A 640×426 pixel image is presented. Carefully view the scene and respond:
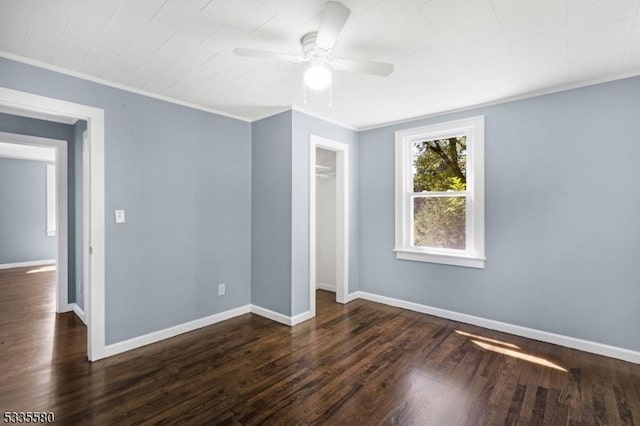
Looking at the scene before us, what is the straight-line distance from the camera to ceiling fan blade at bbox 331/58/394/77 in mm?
1959

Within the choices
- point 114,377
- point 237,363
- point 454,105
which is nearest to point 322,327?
point 237,363

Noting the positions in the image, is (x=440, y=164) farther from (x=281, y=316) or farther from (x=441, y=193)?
(x=281, y=316)

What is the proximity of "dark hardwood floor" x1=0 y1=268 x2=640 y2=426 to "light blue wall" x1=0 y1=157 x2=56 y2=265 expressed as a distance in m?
4.59

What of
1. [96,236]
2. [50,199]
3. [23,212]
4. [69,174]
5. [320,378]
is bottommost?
[320,378]

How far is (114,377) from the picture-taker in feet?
8.14

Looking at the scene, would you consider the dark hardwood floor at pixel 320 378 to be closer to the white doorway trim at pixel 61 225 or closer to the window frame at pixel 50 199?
the white doorway trim at pixel 61 225

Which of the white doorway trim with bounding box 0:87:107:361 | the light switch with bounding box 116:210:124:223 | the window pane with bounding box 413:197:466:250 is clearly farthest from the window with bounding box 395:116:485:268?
the white doorway trim with bounding box 0:87:107:361

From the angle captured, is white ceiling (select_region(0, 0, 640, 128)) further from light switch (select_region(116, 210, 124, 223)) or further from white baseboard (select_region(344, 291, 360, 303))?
white baseboard (select_region(344, 291, 360, 303))

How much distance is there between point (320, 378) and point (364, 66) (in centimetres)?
235

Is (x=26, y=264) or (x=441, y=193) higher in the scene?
(x=441, y=193)

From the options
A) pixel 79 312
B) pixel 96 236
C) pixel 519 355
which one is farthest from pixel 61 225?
pixel 519 355

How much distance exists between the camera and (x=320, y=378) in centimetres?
247

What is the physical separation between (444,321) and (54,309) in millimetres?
5049

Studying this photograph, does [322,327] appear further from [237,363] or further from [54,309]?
[54,309]
